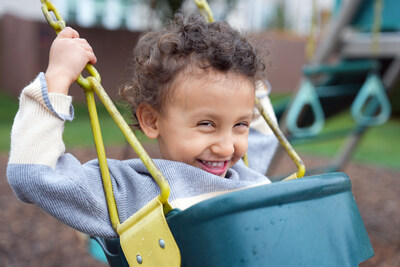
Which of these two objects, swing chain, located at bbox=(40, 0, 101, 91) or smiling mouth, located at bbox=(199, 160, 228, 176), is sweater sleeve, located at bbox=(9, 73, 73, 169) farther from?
smiling mouth, located at bbox=(199, 160, 228, 176)

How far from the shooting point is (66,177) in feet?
2.93

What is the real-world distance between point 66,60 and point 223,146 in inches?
14.7

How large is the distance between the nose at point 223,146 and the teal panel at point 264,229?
23 cm

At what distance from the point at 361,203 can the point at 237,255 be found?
3.16m

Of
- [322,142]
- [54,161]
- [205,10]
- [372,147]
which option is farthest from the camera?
[322,142]

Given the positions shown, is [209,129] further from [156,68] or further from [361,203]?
[361,203]

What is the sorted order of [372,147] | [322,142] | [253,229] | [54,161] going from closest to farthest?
[253,229] < [54,161] < [372,147] < [322,142]

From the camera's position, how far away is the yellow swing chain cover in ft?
2.59

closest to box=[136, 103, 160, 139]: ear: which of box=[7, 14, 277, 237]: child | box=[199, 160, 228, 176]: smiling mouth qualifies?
box=[7, 14, 277, 237]: child

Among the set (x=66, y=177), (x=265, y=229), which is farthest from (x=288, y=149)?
(x=66, y=177)

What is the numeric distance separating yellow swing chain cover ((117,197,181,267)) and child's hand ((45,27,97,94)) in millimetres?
297

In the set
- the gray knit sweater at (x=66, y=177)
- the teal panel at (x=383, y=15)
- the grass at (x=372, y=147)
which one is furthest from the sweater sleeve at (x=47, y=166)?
the grass at (x=372, y=147)

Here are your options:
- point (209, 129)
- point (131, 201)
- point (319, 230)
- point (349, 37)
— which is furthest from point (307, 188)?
point (349, 37)

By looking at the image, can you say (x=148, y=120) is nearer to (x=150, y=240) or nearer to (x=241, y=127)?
(x=241, y=127)
